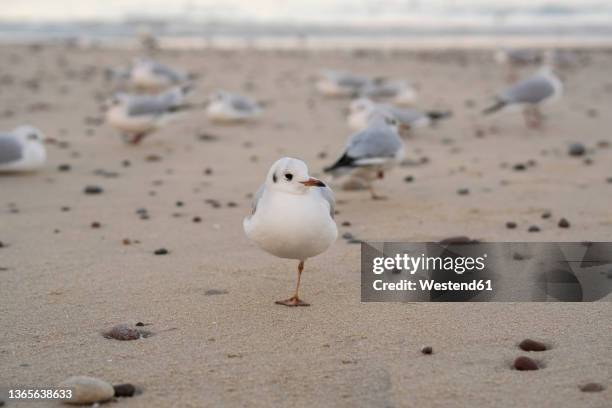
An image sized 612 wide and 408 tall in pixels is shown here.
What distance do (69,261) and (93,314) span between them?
124 cm

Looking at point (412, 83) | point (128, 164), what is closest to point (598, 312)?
point (128, 164)

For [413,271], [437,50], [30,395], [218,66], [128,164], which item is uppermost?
[437,50]

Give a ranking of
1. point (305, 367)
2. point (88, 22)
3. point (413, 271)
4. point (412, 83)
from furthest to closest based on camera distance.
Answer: point (88, 22) → point (412, 83) → point (413, 271) → point (305, 367)

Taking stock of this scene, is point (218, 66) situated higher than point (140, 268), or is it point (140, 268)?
point (218, 66)

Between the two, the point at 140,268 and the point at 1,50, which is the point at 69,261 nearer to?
the point at 140,268

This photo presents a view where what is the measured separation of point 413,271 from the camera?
5.43m

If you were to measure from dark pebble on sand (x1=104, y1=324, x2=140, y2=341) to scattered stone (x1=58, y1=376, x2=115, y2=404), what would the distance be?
684 millimetres

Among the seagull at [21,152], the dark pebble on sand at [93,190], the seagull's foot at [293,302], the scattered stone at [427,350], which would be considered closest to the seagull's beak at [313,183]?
the seagull's foot at [293,302]

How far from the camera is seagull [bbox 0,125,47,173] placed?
9008 millimetres

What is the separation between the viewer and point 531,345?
407 centimetres

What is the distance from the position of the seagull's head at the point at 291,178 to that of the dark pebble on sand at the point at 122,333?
3.55ft

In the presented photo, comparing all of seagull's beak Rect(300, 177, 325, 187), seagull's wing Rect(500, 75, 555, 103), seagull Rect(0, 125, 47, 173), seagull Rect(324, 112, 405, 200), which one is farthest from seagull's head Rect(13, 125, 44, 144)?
seagull's wing Rect(500, 75, 555, 103)

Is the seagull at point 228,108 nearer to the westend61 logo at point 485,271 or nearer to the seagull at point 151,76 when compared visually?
the seagull at point 151,76

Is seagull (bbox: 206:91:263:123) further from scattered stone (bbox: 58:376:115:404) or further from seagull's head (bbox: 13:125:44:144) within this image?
scattered stone (bbox: 58:376:115:404)
